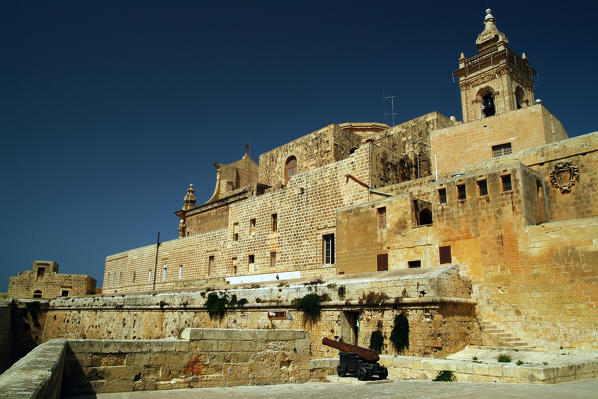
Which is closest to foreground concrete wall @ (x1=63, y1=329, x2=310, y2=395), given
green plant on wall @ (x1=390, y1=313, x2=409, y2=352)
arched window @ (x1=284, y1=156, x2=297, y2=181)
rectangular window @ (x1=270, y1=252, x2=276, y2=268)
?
green plant on wall @ (x1=390, y1=313, x2=409, y2=352)

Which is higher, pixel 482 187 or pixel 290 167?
pixel 290 167

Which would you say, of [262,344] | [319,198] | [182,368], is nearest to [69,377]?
[182,368]

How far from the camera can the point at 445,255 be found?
14.2 metres

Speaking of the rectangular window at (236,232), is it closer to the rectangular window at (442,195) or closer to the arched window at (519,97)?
the rectangular window at (442,195)

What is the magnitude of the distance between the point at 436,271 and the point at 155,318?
12.2 meters

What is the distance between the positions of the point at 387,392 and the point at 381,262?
9301 mm

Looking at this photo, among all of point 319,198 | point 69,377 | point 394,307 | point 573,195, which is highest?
point 319,198

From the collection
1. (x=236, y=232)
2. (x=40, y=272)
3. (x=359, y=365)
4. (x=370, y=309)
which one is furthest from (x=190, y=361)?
(x=40, y=272)

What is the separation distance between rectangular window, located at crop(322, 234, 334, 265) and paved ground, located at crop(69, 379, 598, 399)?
11646 millimetres

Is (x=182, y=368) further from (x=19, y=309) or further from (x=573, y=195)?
(x=19, y=309)

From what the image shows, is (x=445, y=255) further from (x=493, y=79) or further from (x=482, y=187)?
(x=493, y=79)

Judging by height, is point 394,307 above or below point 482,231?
below

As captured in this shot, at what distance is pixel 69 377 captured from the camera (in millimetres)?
5965

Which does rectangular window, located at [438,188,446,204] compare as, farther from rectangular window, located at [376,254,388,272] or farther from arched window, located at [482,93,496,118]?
arched window, located at [482,93,496,118]
